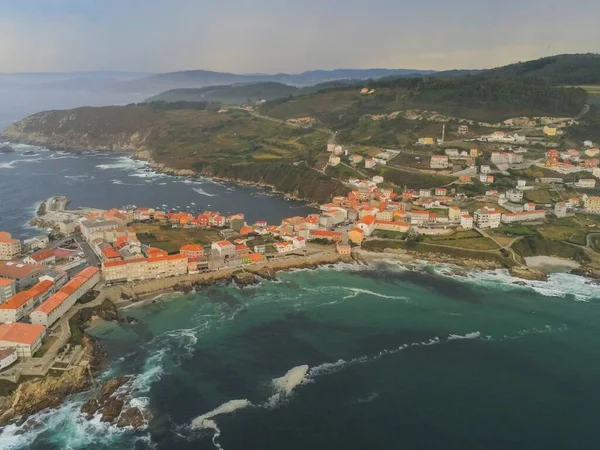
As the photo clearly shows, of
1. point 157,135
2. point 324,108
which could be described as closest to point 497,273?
point 324,108

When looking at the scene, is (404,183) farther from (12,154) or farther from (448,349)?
(12,154)

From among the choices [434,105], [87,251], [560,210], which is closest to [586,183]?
[560,210]

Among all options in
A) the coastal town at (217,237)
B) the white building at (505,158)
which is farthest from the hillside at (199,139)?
the white building at (505,158)

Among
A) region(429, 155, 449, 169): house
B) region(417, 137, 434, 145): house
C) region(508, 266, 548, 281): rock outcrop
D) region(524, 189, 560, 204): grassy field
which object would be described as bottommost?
region(508, 266, 548, 281): rock outcrop

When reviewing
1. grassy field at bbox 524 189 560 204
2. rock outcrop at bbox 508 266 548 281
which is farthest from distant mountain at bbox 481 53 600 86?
rock outcrop at bbox 508 266 548 281

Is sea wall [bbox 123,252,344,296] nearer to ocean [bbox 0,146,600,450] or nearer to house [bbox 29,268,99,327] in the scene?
ocean [bbox 0,146,600,450]

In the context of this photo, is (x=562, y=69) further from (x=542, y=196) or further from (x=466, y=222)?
(x=466, y=222)

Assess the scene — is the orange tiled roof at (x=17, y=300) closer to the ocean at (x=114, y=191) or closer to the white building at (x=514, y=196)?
the ocean at (x=114, y=191)
